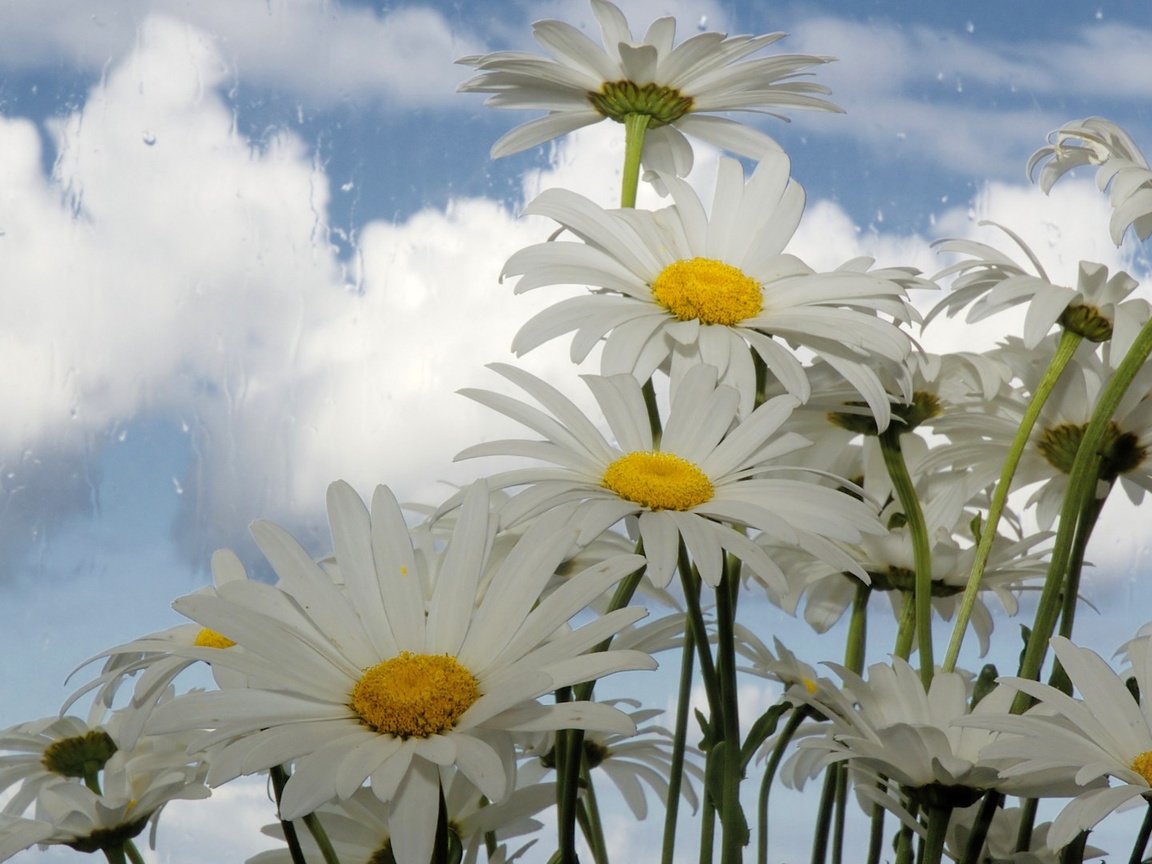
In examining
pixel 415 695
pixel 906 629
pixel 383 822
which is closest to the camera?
pixel 415 695

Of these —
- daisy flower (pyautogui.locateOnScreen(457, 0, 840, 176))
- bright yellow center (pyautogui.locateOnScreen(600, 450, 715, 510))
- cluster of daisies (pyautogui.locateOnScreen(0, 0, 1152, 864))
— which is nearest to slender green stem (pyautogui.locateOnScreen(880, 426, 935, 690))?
cluster of daisies (pyautogui.locateOnScreen(0, 0, 1152, 864))

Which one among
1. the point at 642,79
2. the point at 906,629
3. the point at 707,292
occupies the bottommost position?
the point at 906,629

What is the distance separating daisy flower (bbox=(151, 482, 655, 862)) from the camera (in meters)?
0.40

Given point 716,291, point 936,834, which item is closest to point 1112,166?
point 716,291

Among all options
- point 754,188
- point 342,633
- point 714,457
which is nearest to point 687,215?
point 754,188

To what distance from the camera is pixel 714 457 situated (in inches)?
22.0

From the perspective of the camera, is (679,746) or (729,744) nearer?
(729,744)

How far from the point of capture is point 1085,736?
1.65ft

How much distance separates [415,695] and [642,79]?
40 cm

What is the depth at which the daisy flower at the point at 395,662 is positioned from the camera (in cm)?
40

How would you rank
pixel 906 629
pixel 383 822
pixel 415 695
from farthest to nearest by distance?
1. pixel 906 629
2. pixel 383 822
3. pixel 415 695

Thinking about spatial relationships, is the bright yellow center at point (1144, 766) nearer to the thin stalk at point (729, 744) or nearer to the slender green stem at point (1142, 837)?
the slender green stem at point (1142, 837)

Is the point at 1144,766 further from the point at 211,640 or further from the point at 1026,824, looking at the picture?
the point at 211,640

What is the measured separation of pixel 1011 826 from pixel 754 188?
0.34m
